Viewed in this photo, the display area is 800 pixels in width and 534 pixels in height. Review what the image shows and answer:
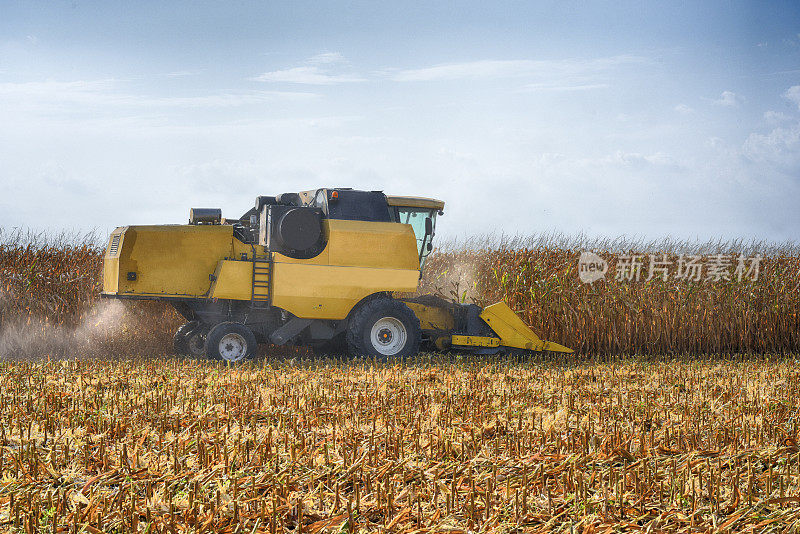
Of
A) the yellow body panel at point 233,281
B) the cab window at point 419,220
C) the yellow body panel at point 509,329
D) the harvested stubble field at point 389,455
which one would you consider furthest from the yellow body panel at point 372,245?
the harvested stubble field at point 389,455

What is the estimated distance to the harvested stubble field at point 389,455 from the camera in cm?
370

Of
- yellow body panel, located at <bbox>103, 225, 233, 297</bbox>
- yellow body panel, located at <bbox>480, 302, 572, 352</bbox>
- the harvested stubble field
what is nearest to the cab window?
yellow body panel, located at <bbox>480, 302, 572, 352</bbox>

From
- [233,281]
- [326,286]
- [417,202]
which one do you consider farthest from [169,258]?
[417,202]

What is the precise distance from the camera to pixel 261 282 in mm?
9609

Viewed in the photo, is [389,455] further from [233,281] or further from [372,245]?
[372,245]

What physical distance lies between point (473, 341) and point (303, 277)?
7.56ft

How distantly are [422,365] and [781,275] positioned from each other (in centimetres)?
790

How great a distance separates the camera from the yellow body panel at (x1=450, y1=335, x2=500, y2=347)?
400 inches

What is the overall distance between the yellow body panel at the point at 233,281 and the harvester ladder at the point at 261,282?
2.4 inches

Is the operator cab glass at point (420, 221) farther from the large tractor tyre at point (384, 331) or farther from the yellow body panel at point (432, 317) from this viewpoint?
the large tractor tyre at point (384, 331)

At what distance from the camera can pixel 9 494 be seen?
4.07 m

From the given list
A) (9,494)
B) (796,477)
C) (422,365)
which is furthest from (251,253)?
(796,477)

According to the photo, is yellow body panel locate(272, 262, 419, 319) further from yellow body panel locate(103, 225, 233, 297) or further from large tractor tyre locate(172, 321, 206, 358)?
large tractor tyre locate(172, 321, 206, 358)

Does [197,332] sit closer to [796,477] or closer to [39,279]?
[39,279]
